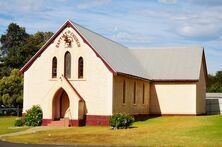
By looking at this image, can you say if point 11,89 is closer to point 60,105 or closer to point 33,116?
point 60,105

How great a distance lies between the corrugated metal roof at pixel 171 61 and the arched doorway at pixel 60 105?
12760 millimetres

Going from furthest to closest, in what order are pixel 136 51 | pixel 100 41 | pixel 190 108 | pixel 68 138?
pixel 136 51 → pixel 190 108 → pixel 100 41 → pixel 68 138

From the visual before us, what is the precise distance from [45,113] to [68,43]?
705 centimetres

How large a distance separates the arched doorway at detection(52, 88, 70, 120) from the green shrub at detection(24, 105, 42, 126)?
1373 millimetres

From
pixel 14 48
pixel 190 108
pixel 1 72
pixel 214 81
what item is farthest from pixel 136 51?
pixel 214 81

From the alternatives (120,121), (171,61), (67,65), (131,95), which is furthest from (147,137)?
(171,61)

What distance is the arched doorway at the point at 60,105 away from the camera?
44506 mm

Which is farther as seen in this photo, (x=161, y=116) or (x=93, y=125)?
(x=161, y=116)

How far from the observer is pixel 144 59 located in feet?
193

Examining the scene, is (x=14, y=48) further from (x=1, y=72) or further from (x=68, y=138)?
(x=68, y=138)

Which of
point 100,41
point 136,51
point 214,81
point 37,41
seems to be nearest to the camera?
point 100,41

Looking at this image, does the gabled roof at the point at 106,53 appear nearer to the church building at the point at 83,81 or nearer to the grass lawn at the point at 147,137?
the church building at the point at 83,81

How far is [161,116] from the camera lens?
5388 cm

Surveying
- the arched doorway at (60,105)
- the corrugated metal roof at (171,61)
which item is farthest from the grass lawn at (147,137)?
the corrugated metal roof at (171,61)
